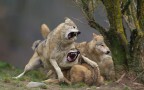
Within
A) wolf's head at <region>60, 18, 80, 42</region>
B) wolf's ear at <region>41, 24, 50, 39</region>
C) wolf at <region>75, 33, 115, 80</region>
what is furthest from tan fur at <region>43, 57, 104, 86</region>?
wolf's ear at <region>41, 24, 50, 39</region>

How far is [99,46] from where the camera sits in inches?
393

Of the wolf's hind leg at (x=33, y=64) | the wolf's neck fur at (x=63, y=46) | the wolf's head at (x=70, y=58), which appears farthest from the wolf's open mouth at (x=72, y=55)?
the wolf's hind leg at (x=33, y=64)

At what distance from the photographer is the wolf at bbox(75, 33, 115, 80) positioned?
998cm

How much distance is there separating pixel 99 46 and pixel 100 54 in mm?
177

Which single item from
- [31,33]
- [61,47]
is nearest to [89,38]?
[31,33]

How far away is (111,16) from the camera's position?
10.1 meters

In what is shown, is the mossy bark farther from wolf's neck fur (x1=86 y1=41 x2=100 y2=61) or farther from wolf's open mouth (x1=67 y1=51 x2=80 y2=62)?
wolf's open mouth (x1=67 y1=51 x2=80 y2=62)

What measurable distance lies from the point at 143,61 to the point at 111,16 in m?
1.18

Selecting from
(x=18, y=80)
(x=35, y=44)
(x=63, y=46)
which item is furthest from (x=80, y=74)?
(x=35, y=44)

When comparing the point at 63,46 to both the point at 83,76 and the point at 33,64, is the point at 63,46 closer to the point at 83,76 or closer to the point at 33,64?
the point at 83,76

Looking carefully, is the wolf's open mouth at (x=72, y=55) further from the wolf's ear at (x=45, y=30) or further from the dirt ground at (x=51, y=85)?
the wolf's ear at (x=45, y=30)

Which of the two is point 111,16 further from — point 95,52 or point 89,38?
point 89,38

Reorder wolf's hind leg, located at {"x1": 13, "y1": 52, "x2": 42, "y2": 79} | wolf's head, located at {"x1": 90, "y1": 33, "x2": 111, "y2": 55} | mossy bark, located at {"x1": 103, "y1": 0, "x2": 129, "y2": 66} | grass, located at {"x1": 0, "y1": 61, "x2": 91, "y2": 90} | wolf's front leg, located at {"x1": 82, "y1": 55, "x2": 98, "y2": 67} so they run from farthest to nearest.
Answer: wolf's hind leg, located at {"x1": 13, "y1": 52, "x2": 42, "y2": 79} < mossy bark, located at {"x1": 103, "y1": 0, "x2": 129, "y2": 66} < wolf's head, located at {"x1": 90, "y1": 33, "x2": 111, "y2": 55} < wolf's front leg, located at {"x1": 82, "y1": 55, "x2": 98, "y2": 67} < grass, located at {"x1": 0, "y1": 61, "x2": 91, "y2": 90}

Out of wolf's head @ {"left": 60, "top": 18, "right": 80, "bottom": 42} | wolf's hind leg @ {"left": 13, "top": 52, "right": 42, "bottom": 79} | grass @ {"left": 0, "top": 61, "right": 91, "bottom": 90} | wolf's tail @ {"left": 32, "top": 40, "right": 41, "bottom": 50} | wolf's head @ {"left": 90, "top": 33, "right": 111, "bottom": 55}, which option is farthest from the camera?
wolf's tail @ {"left": 32, "top": 40, "right": 41, "bottom": 50}
